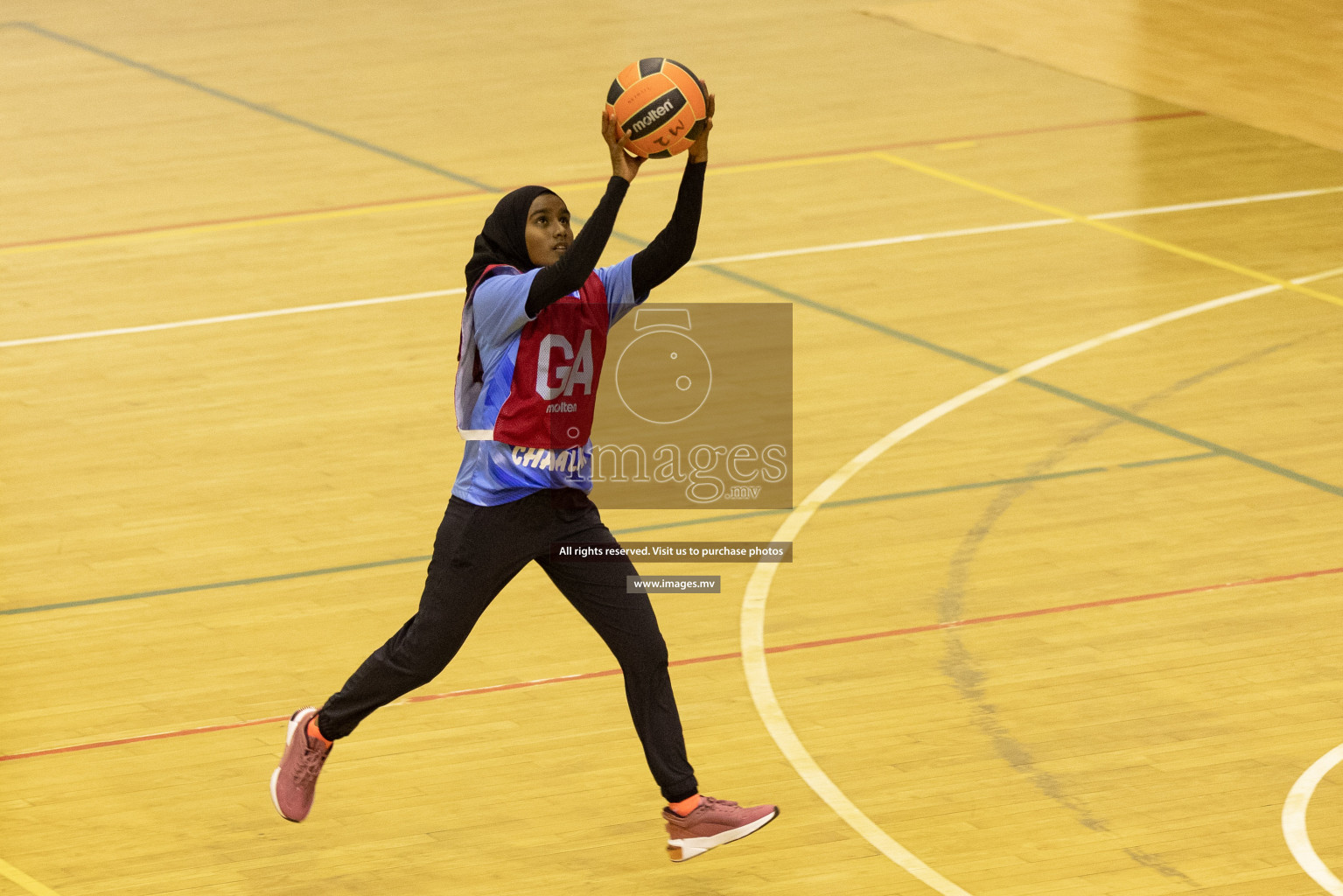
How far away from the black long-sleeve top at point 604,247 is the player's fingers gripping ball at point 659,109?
0.41 feet

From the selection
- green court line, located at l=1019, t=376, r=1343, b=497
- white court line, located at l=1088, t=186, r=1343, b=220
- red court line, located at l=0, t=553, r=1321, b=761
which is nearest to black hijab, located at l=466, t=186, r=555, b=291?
red court line, located at l=0, t=553, r=1321, b=761

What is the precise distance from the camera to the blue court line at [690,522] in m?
9.55

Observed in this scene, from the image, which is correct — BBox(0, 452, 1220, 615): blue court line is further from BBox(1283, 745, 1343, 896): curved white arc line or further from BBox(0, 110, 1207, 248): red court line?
BBox(0, 110, 1207, 248): red court line

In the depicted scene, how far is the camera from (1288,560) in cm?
976

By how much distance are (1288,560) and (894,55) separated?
42.5 ft

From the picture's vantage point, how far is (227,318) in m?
13.8

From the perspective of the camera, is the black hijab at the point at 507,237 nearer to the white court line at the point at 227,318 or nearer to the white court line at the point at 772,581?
the white court line at the point at 772,581

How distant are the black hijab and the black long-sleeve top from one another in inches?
9.1

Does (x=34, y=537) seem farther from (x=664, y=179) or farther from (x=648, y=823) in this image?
(x=664, y=179)

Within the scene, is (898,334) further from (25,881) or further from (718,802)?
(25,881)

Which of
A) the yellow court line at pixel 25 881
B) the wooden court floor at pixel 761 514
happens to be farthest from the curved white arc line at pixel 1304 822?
the yellow court line at pixel 25 881

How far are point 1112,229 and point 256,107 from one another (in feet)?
28.2

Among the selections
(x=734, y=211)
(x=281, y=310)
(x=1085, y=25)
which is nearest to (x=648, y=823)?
(x=281, y=310)

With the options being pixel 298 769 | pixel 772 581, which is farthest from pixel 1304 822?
pixel 298 769
